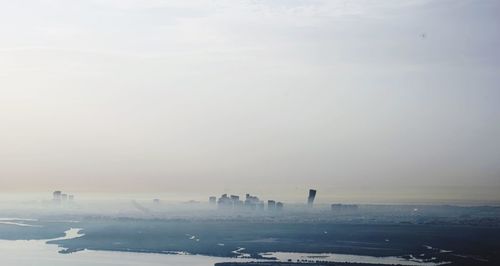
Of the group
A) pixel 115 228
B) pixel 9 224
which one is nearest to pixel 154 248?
pixel 115 228

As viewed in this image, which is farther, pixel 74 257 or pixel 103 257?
pixel 103 257

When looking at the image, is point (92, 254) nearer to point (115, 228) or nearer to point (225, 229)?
point (115, 228)

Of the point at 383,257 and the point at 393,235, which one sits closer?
the point at 383,257

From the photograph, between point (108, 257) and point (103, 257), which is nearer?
point (103, 257)

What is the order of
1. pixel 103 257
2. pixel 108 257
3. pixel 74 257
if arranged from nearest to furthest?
pixel 74 257 → pixel 103 257 → pixel 108 257

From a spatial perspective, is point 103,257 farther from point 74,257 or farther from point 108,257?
point 74,257

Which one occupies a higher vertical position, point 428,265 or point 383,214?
point 383,214

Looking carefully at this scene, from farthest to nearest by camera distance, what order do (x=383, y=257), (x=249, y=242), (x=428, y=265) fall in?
(x=249, y=242) < (x=383, y=257) < (x=428, y=265)

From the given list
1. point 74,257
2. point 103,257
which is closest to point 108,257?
point 103,257

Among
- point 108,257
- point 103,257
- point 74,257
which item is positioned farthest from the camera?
point 108,257

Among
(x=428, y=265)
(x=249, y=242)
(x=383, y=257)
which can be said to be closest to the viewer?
(x=428, y=265)
